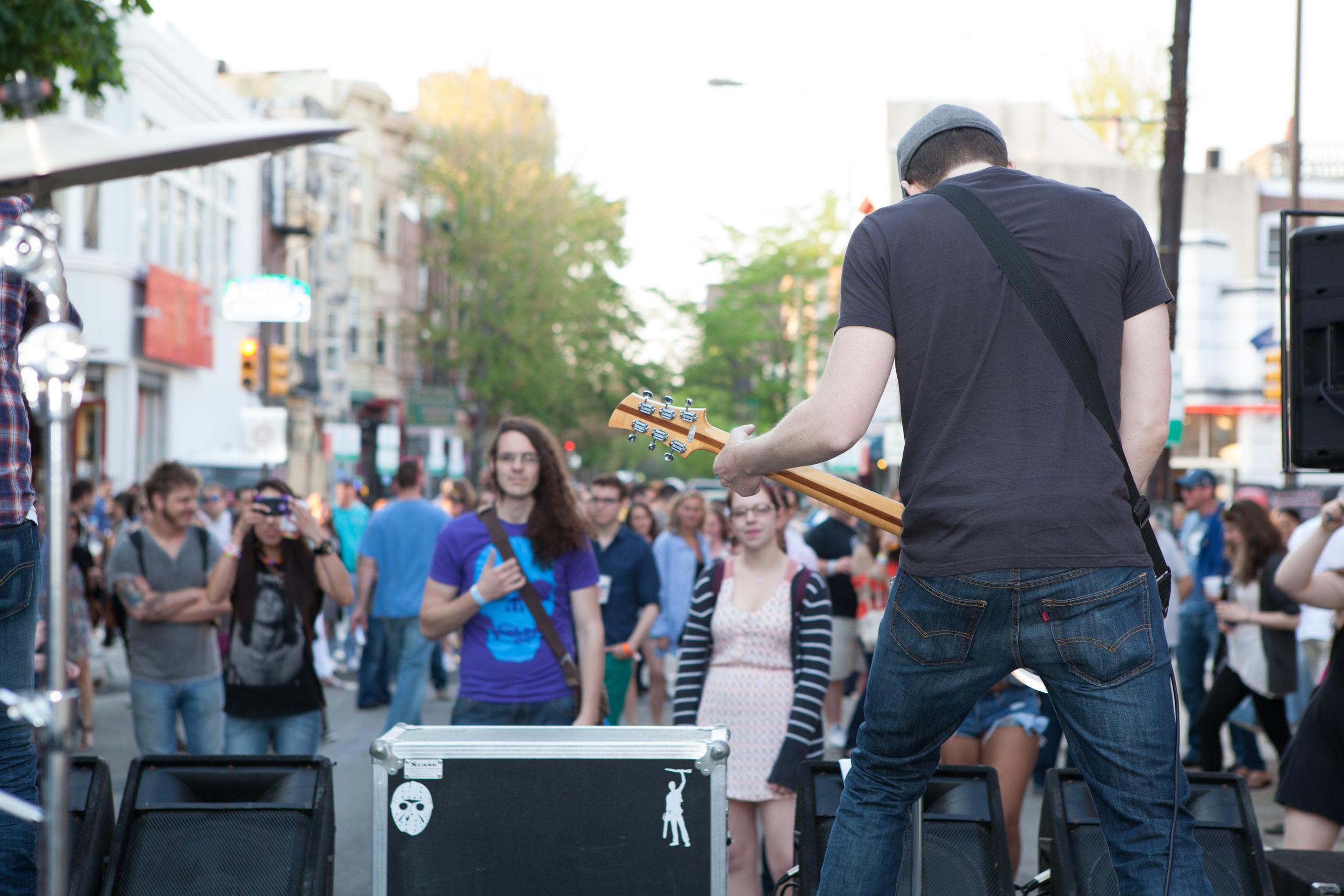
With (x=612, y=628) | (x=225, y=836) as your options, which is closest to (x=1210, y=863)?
(x=225, y=836)

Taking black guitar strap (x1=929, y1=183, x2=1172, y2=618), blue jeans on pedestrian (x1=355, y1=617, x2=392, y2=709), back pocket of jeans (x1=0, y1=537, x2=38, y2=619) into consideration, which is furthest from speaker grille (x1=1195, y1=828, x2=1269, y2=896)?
blue jeans on pedestrian (x1=355, y1=617, x2=392, y2=709)

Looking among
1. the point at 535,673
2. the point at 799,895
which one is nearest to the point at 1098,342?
the point at 799,895

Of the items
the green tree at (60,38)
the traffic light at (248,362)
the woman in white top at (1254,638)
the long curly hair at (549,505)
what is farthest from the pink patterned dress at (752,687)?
the traffic light at (248,362)

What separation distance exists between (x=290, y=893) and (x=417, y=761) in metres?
0.59

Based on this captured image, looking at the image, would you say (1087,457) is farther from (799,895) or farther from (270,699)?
(270,699)

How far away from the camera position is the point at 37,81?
218 centimetres

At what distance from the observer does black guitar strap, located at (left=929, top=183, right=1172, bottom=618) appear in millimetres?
2707

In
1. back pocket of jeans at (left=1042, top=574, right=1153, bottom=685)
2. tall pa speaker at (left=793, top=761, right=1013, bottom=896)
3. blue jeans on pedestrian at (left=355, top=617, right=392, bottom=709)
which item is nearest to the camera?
back pocket of jeans at (left=1042, top=574, right=1153, bottom=685)

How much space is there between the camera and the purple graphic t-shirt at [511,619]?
5215 millimetres

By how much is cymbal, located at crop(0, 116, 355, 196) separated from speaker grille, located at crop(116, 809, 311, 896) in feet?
7.17

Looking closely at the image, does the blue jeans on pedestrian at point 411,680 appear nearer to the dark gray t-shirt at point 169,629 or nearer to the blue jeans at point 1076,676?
the dark gray t-shirt at point 169,629

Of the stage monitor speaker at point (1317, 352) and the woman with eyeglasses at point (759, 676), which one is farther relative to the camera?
the woman with eyeglasses at point (759, 676)

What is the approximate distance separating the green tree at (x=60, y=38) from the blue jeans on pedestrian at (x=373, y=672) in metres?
5.17

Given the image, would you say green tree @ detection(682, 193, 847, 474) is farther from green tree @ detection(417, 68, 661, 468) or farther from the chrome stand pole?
the chrome stand pole
